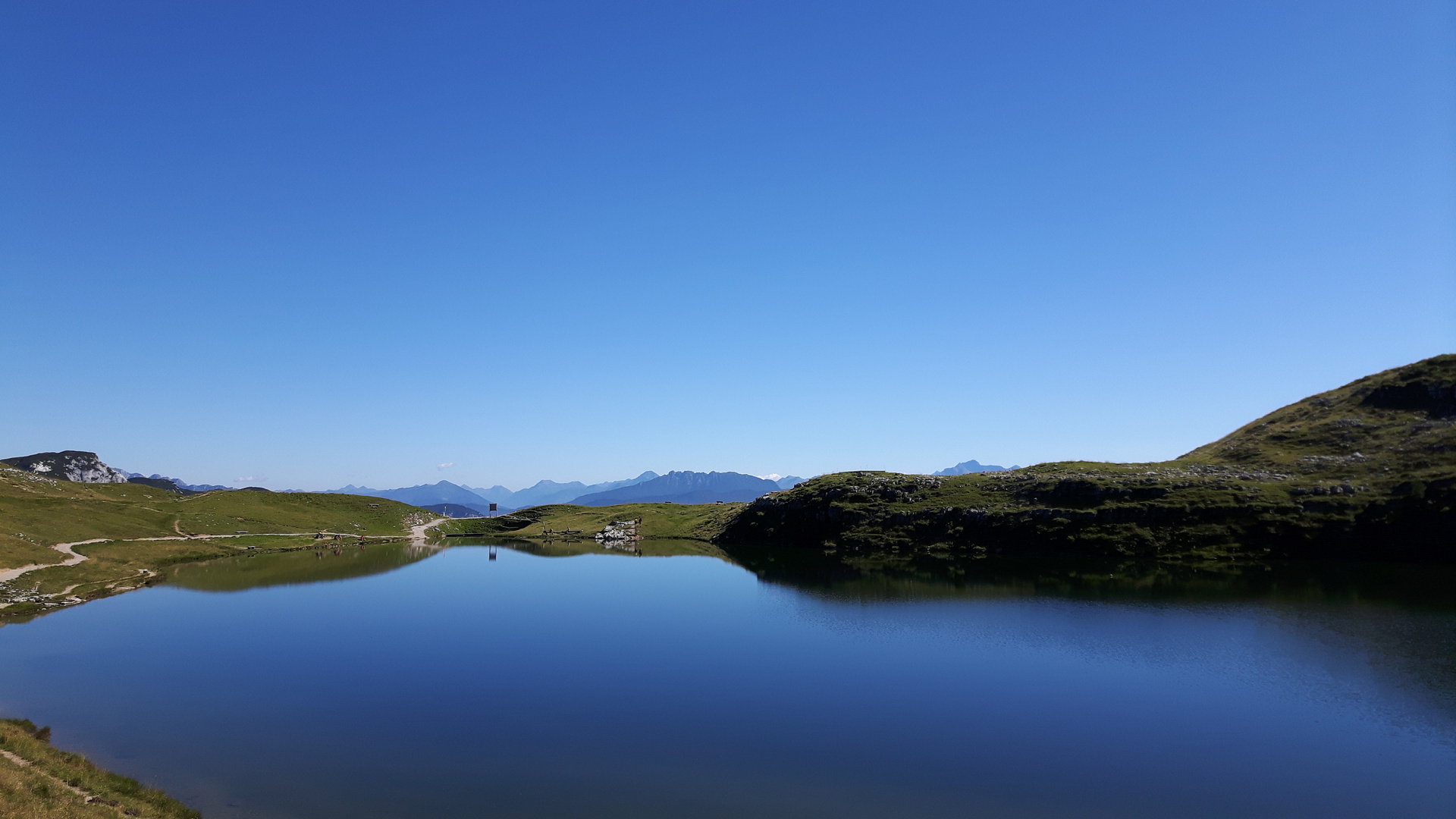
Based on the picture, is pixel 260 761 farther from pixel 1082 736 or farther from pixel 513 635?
pixel 1082 736

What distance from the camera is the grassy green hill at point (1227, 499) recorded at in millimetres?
103125

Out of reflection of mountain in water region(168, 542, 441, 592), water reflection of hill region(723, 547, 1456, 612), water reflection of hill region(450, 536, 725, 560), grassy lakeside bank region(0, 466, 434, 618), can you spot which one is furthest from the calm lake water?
water reflection of hill region(450, 536, 725, 560)

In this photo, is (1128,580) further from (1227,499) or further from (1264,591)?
(1227,499)

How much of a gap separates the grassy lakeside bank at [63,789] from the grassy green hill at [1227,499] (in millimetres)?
121110

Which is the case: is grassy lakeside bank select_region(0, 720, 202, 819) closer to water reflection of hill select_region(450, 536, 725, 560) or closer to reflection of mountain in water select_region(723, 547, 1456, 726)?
reflection of mountain in water select_region(723, 547, 1456, 726)

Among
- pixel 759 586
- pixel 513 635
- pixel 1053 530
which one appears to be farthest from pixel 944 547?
pixel 513 635

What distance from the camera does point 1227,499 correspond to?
383ft

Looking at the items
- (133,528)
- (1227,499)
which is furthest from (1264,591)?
(133,528)

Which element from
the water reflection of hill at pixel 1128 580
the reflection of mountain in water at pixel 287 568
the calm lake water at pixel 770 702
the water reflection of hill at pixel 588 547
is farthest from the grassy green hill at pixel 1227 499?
the reflection of mountain in water at pixel 287 568

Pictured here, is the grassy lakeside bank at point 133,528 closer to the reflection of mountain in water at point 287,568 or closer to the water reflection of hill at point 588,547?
the reflection of mountain in water at point 287,568

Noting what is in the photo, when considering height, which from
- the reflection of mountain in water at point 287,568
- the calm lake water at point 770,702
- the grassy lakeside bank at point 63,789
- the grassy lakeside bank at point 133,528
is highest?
the grassy lakeside bank at point 133,528

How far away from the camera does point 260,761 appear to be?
3119 cm

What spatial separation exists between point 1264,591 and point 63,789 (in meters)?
99.5

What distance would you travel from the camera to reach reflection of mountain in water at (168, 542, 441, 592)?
91.1m
